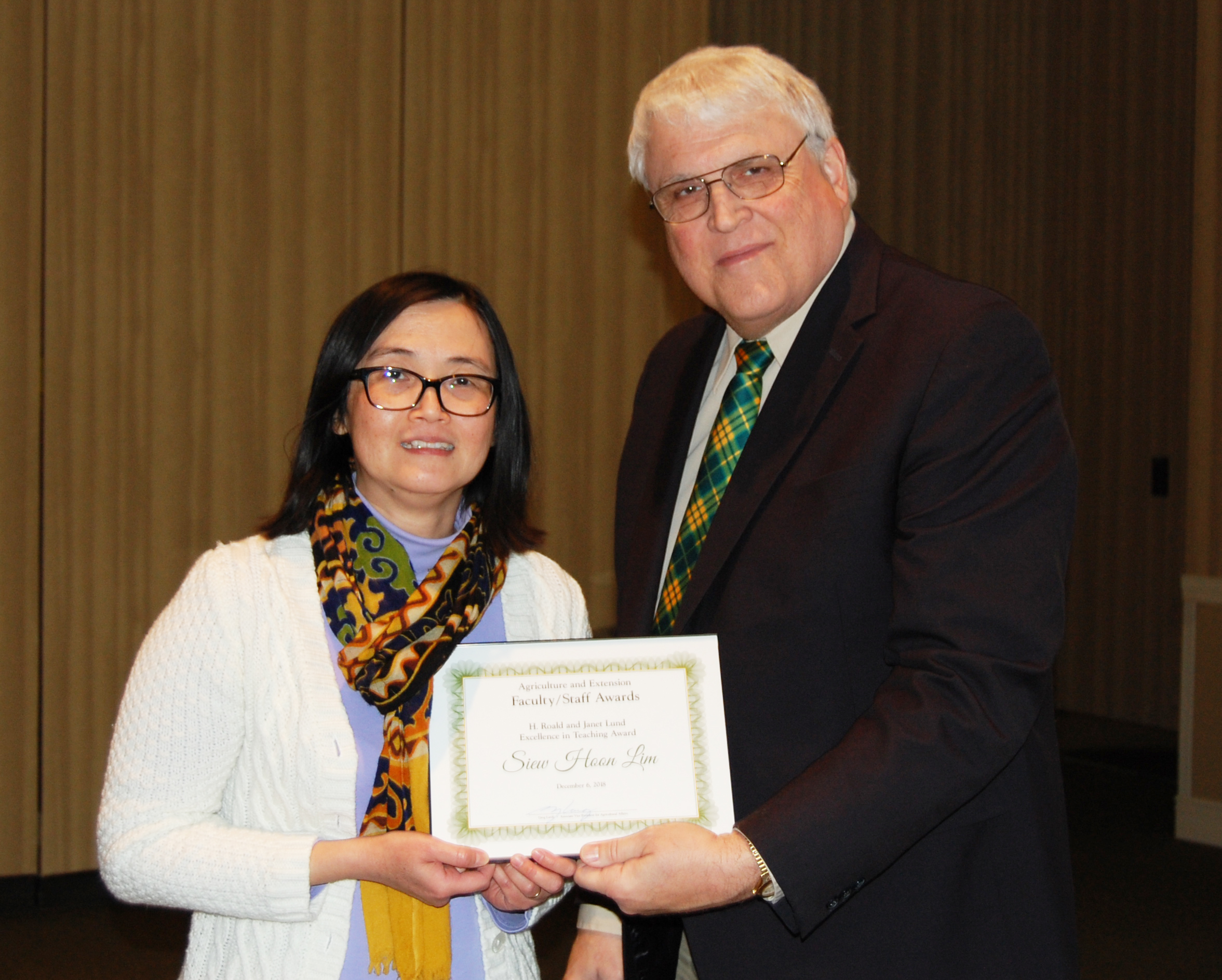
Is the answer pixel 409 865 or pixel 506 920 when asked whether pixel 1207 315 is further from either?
pixel 409 865

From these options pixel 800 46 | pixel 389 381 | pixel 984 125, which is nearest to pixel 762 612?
pixel 389 381

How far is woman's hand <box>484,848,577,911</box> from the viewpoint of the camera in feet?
5.22

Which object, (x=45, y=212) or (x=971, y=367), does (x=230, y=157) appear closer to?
(x=45, y=212)

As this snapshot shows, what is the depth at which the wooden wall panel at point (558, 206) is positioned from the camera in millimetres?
5492

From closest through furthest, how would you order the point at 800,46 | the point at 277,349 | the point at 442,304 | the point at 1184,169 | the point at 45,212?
the point at 442,304 → the point at 45,212 → the point at 277,349 → the point at 800,46 → the point at 1184,169

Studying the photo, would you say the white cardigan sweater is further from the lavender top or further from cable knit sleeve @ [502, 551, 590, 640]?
cable knit sleeve @ [502, 551, 590, 640]

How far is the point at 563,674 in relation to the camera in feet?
5.50

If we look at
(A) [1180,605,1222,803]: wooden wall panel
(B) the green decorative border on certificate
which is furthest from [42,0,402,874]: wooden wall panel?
(A) [1180,605,1222,803]: wooden wall panel

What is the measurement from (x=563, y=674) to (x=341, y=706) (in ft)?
1.13

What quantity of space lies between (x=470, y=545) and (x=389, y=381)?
303mm

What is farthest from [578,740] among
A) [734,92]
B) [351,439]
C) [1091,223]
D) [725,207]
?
[1091,223]

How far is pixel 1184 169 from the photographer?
8086mm

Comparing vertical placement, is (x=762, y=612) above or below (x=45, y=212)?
below

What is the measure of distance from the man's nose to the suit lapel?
187 millimetres
